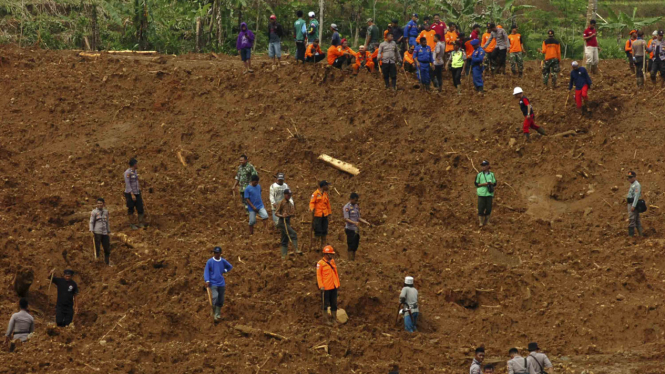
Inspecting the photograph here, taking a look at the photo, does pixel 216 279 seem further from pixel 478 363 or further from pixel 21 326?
pixel 478 363

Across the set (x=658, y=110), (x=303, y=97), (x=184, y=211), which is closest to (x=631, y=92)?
(x=658, y=110)

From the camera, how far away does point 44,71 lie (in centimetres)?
2678

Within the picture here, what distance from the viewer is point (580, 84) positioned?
22344 millimetres

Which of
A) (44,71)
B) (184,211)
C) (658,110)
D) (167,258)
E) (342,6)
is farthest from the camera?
(342,6)

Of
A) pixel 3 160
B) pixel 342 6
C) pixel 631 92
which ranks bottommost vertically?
pixel 3 160

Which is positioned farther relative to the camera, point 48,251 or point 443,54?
point 443,54

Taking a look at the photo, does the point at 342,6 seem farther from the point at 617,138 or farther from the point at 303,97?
the point at 617,138

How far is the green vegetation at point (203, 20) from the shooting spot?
3077 cm

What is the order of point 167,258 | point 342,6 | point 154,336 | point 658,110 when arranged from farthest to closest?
point 342,6, point 658,110, point 167,258, point 154,336

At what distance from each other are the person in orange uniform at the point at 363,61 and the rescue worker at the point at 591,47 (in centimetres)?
573

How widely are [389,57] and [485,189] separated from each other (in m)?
5.50

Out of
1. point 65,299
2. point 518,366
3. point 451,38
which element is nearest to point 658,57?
point 451,38

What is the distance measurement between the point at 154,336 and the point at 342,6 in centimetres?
2233

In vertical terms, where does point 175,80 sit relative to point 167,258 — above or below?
above
